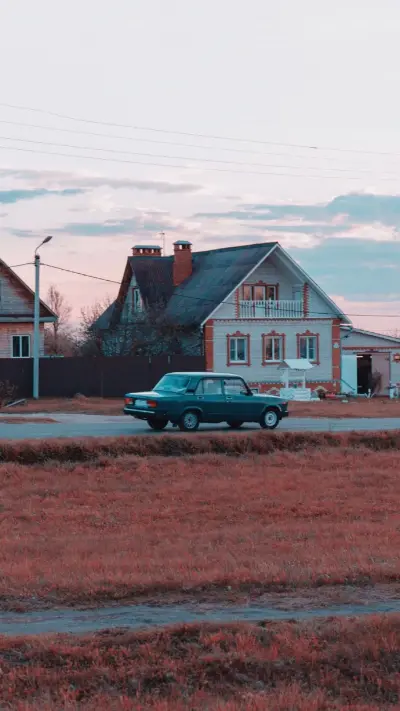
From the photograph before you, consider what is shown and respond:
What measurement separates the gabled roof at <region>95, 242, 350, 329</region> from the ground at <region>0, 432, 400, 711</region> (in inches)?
1064

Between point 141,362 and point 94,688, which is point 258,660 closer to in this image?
point 94,688

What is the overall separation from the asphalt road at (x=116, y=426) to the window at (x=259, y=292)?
19.5m

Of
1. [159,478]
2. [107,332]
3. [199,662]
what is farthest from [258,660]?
[107,332]

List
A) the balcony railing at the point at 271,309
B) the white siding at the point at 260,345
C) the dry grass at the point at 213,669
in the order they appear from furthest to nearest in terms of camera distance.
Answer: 1. the balcony railing at the point at 271,309
2. the white siding at the point at 260,345
3. the dry grass at the point at 213,669

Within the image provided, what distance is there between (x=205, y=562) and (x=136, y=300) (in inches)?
1846

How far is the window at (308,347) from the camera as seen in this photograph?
5528 centimetres

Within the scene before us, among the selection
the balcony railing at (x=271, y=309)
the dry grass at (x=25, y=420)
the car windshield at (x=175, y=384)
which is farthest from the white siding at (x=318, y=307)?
the car windshield at (x=175, y=384)

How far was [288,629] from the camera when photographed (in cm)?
789

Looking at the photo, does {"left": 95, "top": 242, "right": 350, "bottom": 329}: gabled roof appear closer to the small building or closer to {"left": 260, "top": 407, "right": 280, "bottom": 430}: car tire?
the small building

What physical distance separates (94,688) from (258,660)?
1.19 meters

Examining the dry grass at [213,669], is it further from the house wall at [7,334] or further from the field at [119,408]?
the house wall at [7,334]

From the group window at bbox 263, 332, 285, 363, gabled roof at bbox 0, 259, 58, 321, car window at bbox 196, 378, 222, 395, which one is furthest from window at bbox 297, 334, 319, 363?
car window at bbox 196, 378, 222, 395

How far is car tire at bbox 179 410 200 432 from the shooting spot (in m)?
27.4

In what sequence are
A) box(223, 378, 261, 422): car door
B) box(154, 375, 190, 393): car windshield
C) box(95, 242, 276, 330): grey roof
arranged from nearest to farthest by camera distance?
box(154, 375, 190, 393): car windshield, box(223, 378, 261, 422): car door, box(95, 242, 276, 330): grey roof
